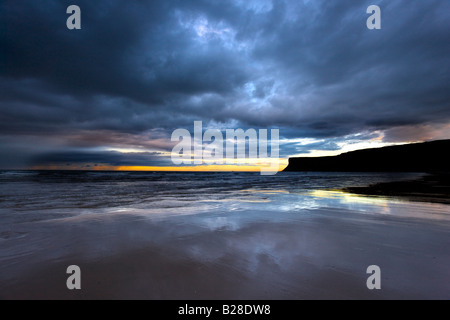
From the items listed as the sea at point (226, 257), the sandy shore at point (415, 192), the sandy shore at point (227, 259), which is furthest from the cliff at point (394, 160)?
the sandy shore at point (227, 259)

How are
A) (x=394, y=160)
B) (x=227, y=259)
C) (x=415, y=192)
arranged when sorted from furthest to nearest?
1. (x=394, y=160)
2. (x=415, y=192)
3. (x=227, y=259)

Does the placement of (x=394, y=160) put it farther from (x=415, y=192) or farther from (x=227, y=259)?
(x=227, y=259)

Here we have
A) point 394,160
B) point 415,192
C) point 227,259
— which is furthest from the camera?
point 394,160

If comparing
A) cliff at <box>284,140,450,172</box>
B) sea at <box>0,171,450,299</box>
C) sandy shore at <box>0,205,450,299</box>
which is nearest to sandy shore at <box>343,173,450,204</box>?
sea at <box>0,171,450,299</box>

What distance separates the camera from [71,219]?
6.05 meters

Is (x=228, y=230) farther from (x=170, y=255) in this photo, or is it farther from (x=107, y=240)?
(x=107, y=240)

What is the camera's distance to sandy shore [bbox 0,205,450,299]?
7.89 feet

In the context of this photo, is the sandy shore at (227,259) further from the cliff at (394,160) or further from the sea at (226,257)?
the cliff at (394,160)

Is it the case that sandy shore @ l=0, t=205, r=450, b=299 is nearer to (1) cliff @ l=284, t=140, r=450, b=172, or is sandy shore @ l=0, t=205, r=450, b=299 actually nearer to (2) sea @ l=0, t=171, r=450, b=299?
(2) sea @ l=0, t=171, r=450, b=299

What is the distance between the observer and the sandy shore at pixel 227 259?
241 centimetres

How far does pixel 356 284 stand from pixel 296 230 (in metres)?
2.50

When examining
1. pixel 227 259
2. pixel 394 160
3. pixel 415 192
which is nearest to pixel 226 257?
pixel 227 259

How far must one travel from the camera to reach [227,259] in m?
3.31

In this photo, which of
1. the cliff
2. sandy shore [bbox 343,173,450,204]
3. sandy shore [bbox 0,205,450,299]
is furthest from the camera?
the cliff
